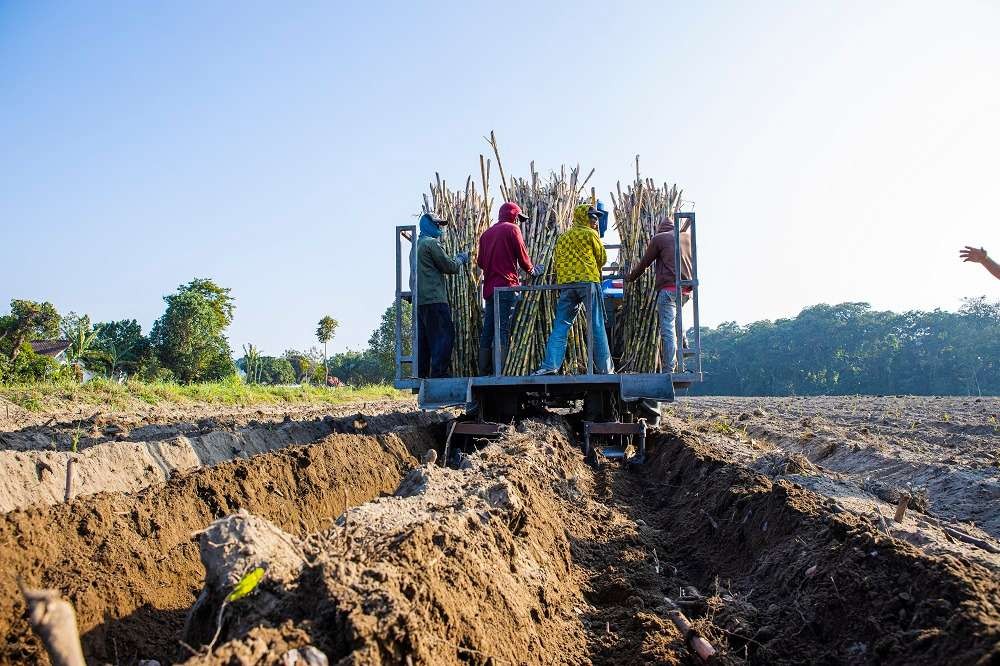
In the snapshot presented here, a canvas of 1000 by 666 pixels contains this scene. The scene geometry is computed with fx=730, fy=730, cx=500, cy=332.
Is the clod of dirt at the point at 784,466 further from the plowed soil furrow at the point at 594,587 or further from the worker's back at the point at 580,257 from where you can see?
the worker's back at the point at 580,257

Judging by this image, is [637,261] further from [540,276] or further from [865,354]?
[865,354]

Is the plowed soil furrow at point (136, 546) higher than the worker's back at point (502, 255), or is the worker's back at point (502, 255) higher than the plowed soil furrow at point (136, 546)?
the worker's back at point (502, 255)

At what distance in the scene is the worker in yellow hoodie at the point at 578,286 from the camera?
670cm

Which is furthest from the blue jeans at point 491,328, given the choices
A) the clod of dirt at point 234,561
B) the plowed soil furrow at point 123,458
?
the clod of dirt at point 234,561

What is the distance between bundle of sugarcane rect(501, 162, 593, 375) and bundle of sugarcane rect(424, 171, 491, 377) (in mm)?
484

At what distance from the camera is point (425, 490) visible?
3.63 meters

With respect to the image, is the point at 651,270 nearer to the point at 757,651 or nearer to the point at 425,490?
the point at 425,490

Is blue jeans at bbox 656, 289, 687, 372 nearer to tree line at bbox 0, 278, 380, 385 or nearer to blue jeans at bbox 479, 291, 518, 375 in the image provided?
blue jeans at bbox 479, 291, 518, 375

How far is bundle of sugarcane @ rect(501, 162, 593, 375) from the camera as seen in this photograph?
23.5 ft

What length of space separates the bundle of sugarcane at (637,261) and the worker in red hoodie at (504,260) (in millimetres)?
1229

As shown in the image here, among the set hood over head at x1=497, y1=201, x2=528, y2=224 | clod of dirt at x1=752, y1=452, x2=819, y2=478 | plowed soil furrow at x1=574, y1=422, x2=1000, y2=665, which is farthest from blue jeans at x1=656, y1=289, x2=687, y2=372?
plowed soil furrow at x1=574, y1=422, x2=1000, y2=665

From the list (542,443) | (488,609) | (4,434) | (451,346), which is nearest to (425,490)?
(488,609)

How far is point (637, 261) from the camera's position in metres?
7.82

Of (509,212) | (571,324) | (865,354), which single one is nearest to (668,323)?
(571,324)
